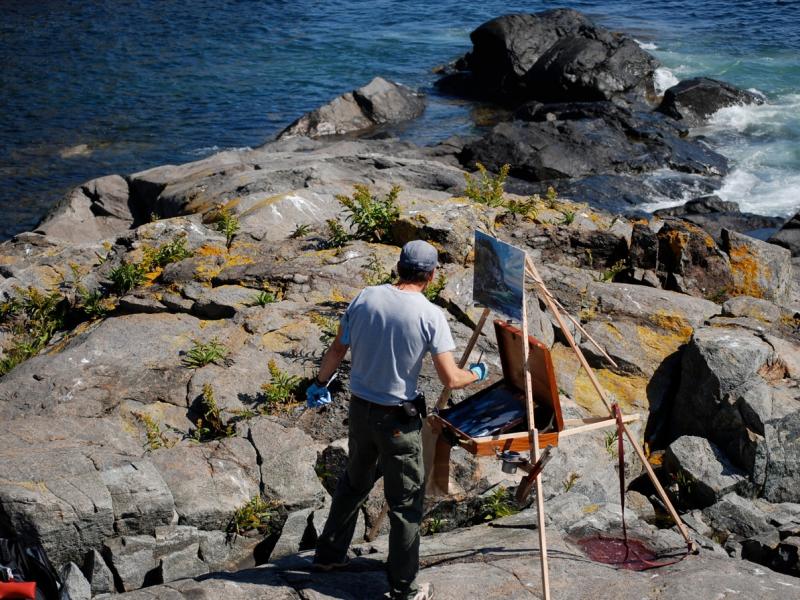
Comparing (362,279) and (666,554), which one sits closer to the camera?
(666,554)

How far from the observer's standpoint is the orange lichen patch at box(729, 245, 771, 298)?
12.1 m

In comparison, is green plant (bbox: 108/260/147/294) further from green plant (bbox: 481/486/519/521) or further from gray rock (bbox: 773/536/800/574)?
gray rock (bbox: 773/536/800/574)

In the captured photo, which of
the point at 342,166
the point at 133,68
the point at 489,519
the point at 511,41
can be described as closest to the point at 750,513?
the point at 489,519

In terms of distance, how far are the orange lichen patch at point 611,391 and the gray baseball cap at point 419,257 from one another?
168 inches

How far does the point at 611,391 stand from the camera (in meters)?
9.74

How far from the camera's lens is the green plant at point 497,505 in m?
7.50


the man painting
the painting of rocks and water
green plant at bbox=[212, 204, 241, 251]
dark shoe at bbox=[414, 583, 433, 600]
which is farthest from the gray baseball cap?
green plant at bbox=[212, 204, 241, 251]

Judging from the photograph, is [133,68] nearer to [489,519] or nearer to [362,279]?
[362,279]

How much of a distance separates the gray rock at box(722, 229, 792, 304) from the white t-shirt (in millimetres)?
7715

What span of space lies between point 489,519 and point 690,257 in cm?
593

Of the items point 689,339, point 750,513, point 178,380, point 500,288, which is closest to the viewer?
point 500,288

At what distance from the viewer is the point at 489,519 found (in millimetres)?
7543

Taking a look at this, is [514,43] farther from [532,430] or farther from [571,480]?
[532,430]

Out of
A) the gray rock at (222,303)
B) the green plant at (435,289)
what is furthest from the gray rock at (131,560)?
the green plant at (435,289)
